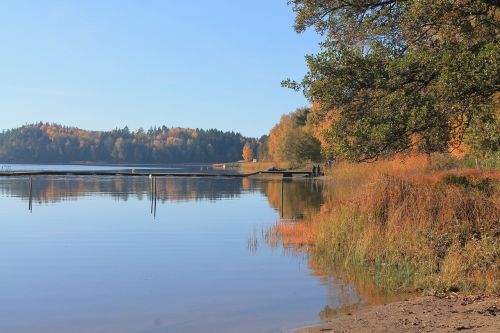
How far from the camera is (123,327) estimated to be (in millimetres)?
9992

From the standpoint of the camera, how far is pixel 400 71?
1371 cm

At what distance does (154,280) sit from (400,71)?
8.41 m

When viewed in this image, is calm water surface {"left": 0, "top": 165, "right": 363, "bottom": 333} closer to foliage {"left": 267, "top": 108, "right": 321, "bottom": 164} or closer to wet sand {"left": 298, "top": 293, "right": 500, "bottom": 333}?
wet sand {"left": 298, "top": 293, "right": 500, "bottom": 333}

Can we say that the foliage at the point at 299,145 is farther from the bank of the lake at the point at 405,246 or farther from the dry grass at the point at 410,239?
the dry grass at the point at 410,239

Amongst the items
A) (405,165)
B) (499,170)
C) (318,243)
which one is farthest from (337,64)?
(405,165)

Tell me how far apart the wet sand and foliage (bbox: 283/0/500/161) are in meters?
4.71

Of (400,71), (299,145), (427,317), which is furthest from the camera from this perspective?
(299,145)

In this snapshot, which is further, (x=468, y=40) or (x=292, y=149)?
(x=292, y=149)

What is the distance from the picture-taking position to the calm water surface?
412 inches

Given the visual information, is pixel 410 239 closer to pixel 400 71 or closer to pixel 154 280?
pixel 400 71

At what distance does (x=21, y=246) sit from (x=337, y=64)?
13.3 metres

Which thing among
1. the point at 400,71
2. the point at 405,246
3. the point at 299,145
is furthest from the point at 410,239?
the point at 299,145

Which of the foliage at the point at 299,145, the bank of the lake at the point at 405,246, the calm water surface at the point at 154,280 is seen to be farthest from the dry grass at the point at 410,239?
the foliage at the point at 299,145

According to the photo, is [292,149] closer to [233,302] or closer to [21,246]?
[21,246]
